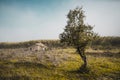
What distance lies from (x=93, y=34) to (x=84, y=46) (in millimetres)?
4003

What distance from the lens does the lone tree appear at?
49.1 m

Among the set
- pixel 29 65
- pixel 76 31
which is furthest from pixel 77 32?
pixel 29 65

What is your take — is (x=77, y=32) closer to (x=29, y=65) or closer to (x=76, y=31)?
(x=76, y=31)

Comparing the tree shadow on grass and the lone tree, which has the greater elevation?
the lone tree

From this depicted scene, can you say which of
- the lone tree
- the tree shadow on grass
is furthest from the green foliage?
the tree shadow on grass

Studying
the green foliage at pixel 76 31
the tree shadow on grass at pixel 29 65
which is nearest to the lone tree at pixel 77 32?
the green foliage at pixel 76 31

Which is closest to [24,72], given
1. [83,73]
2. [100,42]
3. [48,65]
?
[48,65]

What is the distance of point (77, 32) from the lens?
49.6m

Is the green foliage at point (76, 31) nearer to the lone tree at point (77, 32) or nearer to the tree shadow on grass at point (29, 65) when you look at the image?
the lone tree at point (77, 32)

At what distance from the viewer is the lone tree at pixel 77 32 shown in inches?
1933

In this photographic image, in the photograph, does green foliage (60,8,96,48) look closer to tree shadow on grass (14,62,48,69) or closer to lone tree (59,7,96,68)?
lone tree (59,7,96,68)

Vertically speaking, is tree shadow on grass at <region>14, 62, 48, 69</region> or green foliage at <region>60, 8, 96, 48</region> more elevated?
green foliage at <region>60, 8, 96, 48</region>

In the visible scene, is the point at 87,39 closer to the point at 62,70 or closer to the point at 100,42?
the point at 62,70

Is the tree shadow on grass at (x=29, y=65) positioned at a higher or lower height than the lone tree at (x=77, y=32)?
lower
